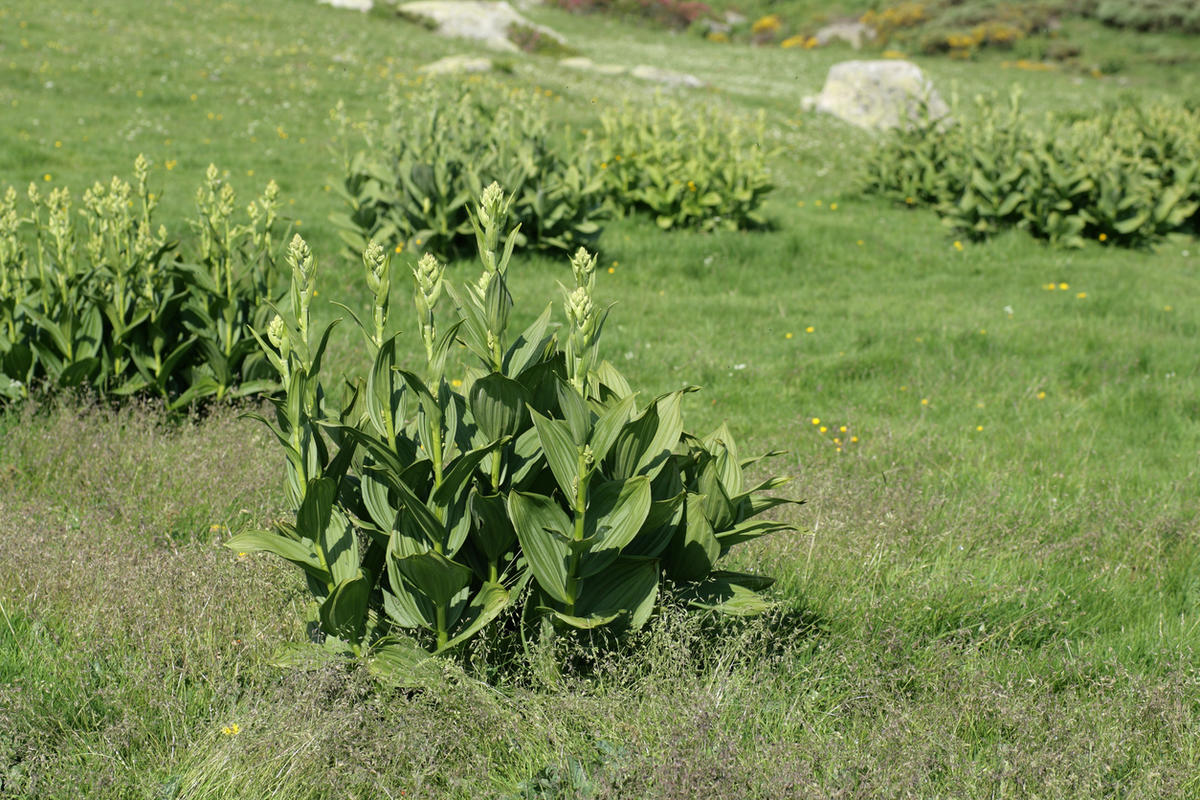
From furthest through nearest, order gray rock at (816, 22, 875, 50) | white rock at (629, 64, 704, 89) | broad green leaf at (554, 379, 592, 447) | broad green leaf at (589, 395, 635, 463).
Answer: gray rock at (816, 22, 875, 50) → white rock at (629, 64, 704, 89) → broad green leaf at (589, 395, 635, 463) → broad green leaf at (554, 379, 592, 447)

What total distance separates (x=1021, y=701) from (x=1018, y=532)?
1674 millimetres

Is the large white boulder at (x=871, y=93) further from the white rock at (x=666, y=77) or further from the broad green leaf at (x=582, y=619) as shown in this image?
the broad green leaf at (x=582, y=619)

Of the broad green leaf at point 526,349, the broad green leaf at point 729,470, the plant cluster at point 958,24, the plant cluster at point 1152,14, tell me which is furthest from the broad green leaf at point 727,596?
the plant cluster at point 1152,14

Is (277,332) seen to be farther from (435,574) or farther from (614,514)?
(614,514)

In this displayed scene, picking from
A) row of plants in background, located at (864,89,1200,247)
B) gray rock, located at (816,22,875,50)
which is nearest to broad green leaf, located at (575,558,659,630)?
row of plants in background, located at (864,89,1200,247)

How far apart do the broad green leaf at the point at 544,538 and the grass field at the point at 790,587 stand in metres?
0.26

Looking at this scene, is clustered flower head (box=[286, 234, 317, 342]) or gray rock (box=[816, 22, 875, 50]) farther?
gray rock (box=[816, 22, 875, 50])

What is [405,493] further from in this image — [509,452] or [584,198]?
[584,198]

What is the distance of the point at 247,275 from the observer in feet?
17.6

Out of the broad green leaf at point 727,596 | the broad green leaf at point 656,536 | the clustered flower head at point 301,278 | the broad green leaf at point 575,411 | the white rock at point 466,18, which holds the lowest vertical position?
the broad green leaf at point 727,596

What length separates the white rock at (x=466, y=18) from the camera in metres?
27.8

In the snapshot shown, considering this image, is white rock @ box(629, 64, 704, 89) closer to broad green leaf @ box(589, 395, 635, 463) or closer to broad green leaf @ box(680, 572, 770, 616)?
broad green leaf @ box(680, 572, 770, 616)

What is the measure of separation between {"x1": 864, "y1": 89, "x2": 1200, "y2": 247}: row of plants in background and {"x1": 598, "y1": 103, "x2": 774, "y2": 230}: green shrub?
2.24 m

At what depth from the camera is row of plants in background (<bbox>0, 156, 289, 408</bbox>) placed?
5.10 metres
